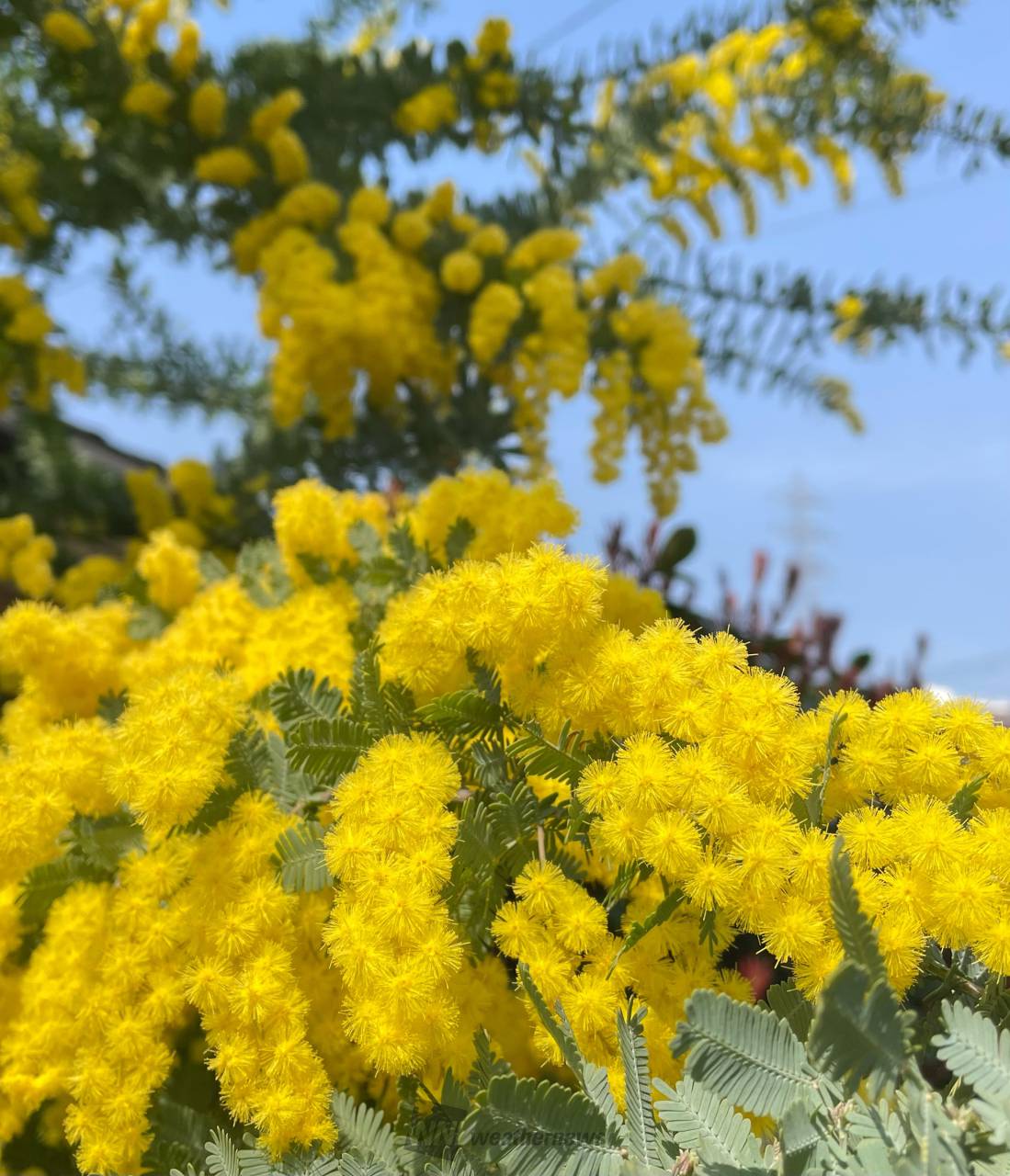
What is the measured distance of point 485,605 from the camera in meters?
0.65

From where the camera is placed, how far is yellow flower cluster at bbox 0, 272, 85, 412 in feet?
6.27

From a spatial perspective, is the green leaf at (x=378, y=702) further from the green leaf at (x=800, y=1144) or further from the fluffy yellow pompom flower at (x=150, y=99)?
the fluffy yellow pompom flower at (x=150, y=99)

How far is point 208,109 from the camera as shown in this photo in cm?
191

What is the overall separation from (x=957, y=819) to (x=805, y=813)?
3.2 inches

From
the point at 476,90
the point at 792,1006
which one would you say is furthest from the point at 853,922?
the point at 476,90

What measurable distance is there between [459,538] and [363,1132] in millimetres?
495

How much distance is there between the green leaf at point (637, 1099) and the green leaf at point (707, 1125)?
10mm

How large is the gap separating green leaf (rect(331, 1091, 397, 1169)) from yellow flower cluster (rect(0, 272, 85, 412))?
167 centimetres

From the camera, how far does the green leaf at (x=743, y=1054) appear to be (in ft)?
1.51

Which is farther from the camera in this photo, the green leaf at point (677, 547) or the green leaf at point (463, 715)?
the green leaf at point (677, 547)

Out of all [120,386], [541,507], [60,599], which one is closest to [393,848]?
[541,507]

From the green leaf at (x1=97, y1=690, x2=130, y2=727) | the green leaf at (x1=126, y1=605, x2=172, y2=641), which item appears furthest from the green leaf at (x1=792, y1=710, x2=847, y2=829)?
the green leaf at (x1=126, y1=605, x2=172, y2=641)

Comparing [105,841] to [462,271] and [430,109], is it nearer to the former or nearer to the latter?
[462,271]

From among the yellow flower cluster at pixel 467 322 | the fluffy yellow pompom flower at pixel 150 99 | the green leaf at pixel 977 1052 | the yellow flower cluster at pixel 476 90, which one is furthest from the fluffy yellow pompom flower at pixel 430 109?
the green leaf at pixel 977 1052
